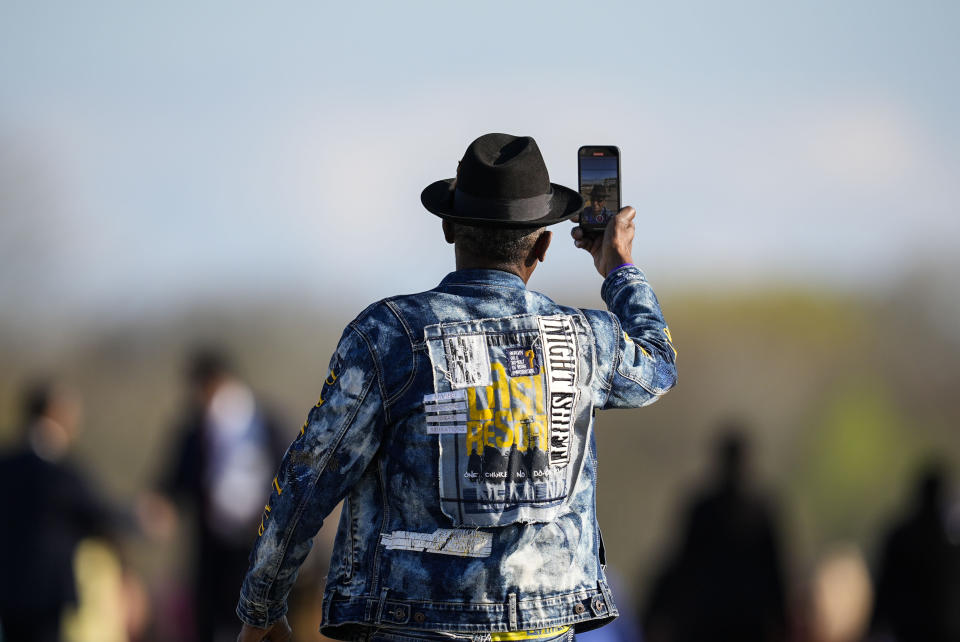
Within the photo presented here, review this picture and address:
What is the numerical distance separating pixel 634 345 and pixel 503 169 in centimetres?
45

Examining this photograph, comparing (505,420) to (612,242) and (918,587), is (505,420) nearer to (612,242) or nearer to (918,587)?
(612,242)

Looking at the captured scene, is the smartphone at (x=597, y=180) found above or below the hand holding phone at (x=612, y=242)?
above

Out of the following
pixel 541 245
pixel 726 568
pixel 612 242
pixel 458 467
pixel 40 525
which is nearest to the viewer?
pixel 458 467

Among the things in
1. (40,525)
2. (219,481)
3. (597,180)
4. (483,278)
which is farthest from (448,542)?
(219,481)

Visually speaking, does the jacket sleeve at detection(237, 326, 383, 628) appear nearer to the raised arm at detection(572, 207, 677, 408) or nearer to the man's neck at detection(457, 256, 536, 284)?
the man's neck at detection(457, 256, 536, 284)

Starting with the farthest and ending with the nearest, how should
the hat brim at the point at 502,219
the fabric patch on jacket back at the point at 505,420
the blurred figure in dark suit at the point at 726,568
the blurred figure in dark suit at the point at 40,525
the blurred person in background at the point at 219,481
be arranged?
the blurred person in background at the point at 219,481 → the blurred figure in dark suit at the point at 726,568 → the blurred figure in dark suit at the point at 40,525 → the hat brim at the point at 502,219 → the fabric patch on jacket back at the point at 505,420

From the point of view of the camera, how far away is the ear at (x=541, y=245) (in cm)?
250

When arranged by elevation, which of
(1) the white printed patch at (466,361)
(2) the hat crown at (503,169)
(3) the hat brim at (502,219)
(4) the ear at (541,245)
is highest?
(2) the hat crown at (503,169)

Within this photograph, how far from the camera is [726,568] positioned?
6.56 metres

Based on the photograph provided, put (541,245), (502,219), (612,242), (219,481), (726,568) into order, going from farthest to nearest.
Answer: (219,481) → (726,568) → (612,242) → (541,245) → (502,219)

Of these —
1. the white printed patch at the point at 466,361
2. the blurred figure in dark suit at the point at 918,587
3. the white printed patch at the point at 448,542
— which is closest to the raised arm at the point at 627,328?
the white printed patch at the point at 466,361

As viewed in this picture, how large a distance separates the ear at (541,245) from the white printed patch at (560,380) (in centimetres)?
17

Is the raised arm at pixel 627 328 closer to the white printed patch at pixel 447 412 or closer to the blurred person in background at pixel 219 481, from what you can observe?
the white printed patch at pixel 447 412

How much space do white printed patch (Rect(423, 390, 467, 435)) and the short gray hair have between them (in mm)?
312
